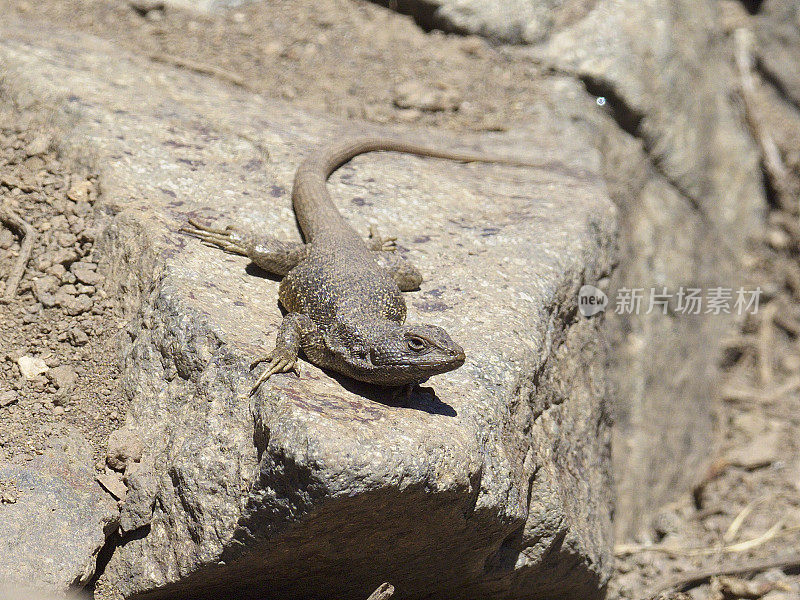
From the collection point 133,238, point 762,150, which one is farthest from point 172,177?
point 762,150

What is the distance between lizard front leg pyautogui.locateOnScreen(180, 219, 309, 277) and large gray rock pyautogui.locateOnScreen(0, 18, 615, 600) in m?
0.08

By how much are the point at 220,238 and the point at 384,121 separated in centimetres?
308

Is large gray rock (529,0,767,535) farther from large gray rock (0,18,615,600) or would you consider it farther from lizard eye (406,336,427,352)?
lizard eye (406,336,427,352)

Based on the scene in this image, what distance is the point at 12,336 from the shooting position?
4.41 metres

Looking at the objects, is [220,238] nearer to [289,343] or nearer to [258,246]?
[258,246]

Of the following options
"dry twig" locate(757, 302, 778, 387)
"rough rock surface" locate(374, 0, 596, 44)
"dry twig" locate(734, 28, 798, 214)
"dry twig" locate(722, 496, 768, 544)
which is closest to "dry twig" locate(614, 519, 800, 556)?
"dry twig" locate(722, 496, 768, 544)

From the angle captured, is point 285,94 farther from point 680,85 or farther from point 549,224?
point 680,85

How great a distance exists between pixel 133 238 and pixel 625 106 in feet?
17.7

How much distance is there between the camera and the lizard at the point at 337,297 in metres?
3.85

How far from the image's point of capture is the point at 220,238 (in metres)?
4.79

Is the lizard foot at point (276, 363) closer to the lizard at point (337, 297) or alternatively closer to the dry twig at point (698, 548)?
the lizard at point (337, 297)

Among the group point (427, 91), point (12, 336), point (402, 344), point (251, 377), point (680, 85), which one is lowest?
point (12, 336)

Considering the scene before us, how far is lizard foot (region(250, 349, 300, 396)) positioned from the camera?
3822 mm

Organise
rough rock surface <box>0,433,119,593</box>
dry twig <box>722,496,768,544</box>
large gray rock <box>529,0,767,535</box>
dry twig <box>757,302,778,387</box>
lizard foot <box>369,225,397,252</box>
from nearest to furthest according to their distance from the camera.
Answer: rough rock surface <box>0,433,119,593</box> → lizard foot <box>369,225,397,252</box> → dry twig <box>722,496,768,544</box> → large gray rock <box>529,0,767,535</box> → dry twig <box>757,302,778,387</box>
